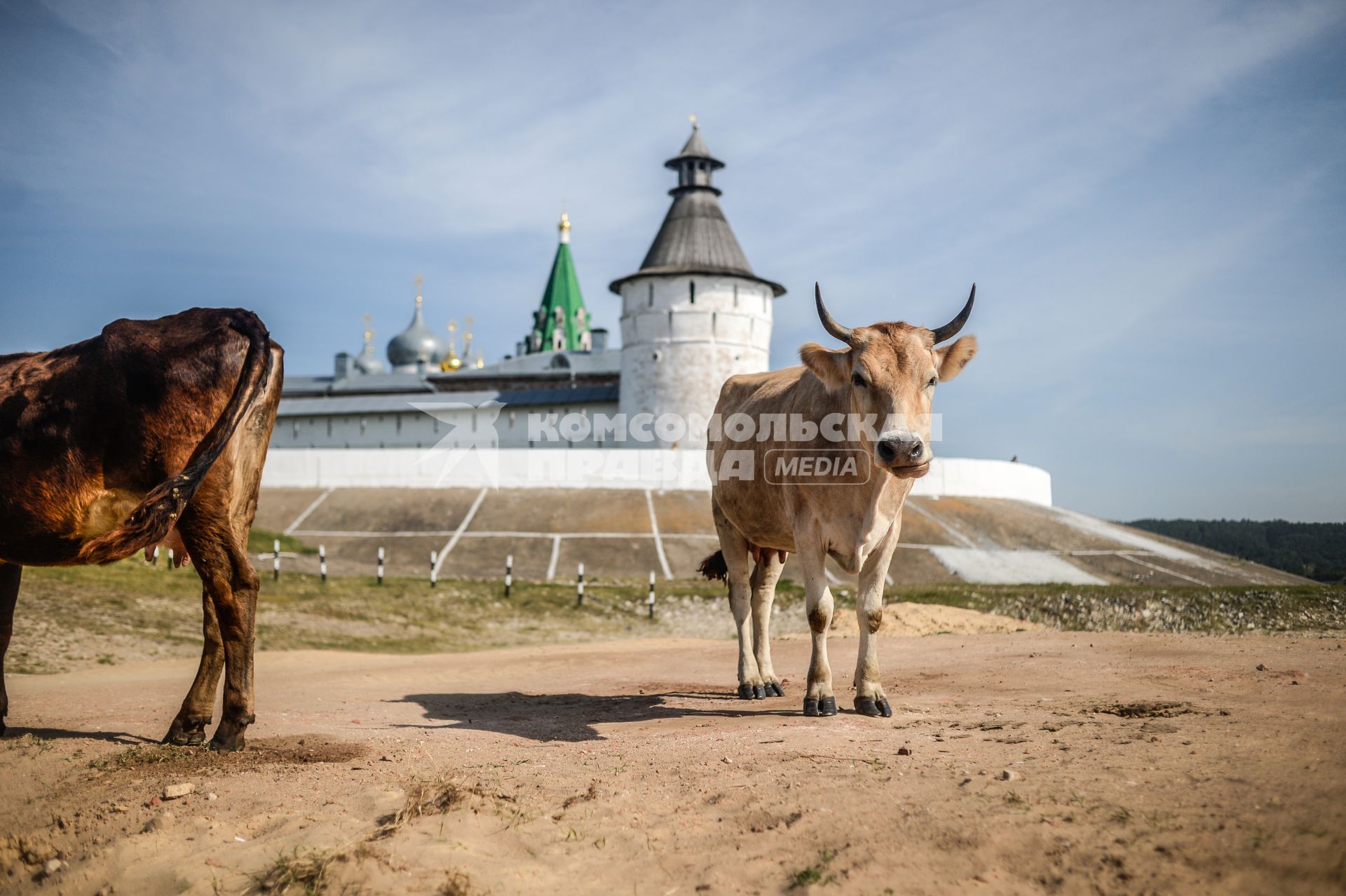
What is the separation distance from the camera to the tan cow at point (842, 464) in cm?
695

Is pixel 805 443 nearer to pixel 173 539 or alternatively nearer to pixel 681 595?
pixel 173 539

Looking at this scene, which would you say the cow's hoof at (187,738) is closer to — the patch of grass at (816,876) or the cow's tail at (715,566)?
the patch of grass at (816,876)

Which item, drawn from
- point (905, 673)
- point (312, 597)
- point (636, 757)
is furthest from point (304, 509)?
point (636, 757)

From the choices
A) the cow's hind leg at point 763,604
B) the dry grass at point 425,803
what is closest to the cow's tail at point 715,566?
the cow's hind leg at point 763,604

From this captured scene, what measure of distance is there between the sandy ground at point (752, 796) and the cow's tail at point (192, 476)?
3.97ft

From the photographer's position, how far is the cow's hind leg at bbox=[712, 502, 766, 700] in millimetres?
9148

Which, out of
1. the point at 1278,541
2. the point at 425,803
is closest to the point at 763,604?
the point at 425,803

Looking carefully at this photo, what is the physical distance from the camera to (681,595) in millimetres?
24188

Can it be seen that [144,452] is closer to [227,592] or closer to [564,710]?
[227,592]

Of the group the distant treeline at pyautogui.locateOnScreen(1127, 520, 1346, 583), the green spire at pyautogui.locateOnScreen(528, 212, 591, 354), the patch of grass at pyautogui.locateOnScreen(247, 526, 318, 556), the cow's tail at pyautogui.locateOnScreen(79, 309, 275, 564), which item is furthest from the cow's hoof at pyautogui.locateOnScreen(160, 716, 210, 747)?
the green spire at pyautogui.locateOnScreen(528, 212, 591, 354)

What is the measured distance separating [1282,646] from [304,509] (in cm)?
3483

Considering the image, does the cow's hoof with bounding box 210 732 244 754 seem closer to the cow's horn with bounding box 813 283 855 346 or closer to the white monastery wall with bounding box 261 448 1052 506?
the cow's horn with bounding box 813 283 855 346

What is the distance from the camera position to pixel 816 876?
3.79 m

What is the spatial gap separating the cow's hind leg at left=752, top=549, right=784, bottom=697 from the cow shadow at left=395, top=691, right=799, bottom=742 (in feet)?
1.52
